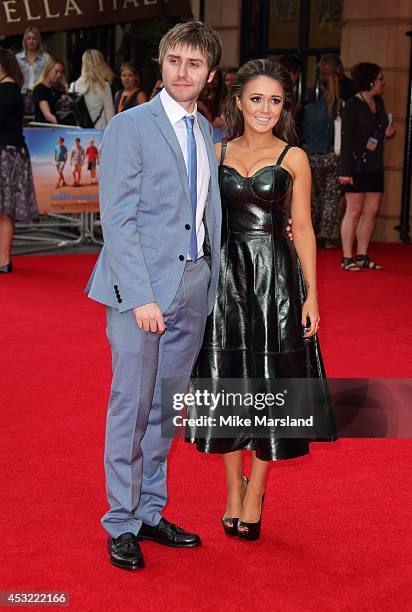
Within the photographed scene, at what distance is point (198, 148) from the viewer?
10.7 feet

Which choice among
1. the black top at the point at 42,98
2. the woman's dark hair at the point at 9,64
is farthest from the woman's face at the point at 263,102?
the black top at the point at 42,98

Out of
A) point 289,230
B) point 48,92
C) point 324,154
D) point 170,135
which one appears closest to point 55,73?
point 48,92

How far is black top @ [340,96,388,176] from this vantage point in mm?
9469

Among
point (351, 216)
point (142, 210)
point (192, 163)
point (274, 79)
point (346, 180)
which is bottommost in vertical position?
point (351, 216)

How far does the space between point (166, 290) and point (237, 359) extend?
17.6 inches

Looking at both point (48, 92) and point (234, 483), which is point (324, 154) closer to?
point (48, 92)

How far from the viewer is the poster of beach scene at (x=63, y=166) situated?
10344mm

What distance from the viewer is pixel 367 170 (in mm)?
9664

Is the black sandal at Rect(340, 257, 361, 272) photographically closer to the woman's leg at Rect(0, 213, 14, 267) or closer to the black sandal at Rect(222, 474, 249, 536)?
the woman's leg at Rect(0, 213, 14, 267)

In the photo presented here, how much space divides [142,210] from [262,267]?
1.66ft

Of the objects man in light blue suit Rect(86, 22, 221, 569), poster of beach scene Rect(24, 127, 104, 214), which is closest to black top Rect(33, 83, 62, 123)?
poster of beach scene Rect(24, 127, 104, 214)

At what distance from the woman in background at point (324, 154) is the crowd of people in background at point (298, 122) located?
0.04 ft

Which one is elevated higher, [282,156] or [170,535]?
[282,156]

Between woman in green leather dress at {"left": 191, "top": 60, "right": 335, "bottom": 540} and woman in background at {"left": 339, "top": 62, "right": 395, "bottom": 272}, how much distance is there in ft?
20.1
